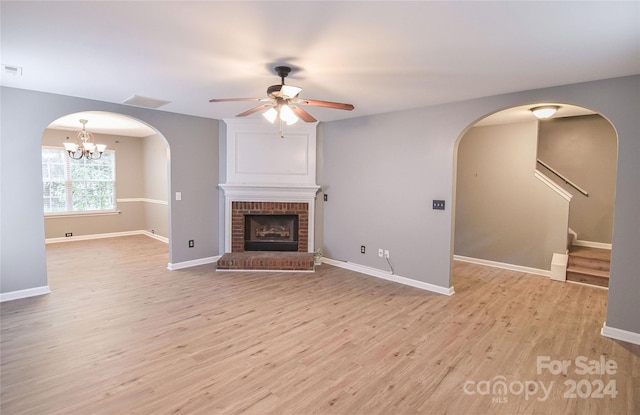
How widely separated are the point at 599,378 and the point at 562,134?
16.1 feet

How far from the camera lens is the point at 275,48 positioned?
254 cm

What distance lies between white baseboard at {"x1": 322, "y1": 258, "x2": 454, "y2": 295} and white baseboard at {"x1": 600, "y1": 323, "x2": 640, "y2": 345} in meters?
1.53

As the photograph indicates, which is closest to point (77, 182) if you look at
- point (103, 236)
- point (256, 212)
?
point (103, 236)

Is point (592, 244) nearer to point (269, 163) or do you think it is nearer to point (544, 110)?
point (544, 110)

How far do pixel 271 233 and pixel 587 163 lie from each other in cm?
577

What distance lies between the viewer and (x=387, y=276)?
4.91 meters

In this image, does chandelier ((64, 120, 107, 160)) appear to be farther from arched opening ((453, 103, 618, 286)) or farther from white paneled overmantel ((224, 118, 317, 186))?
arched opening ((453, 103, 618, 286))

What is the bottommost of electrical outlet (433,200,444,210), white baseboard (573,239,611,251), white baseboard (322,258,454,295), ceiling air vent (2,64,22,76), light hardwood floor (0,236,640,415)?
light hardwood floor (0,236,640,415)

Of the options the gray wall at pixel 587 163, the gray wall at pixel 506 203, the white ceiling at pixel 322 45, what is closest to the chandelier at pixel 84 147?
the white ceiling at pixel 322 45

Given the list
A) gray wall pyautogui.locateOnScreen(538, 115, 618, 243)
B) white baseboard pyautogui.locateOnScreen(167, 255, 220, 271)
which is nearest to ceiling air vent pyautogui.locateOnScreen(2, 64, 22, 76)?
white baseboard pyautogui.locateOnScreen(167, 255, 220, 271)

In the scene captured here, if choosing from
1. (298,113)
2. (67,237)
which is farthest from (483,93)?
(67,237)

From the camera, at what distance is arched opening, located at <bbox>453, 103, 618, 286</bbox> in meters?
5.12

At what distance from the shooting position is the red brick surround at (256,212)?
5672mm

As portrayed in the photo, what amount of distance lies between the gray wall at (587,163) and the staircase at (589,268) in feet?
2.58
